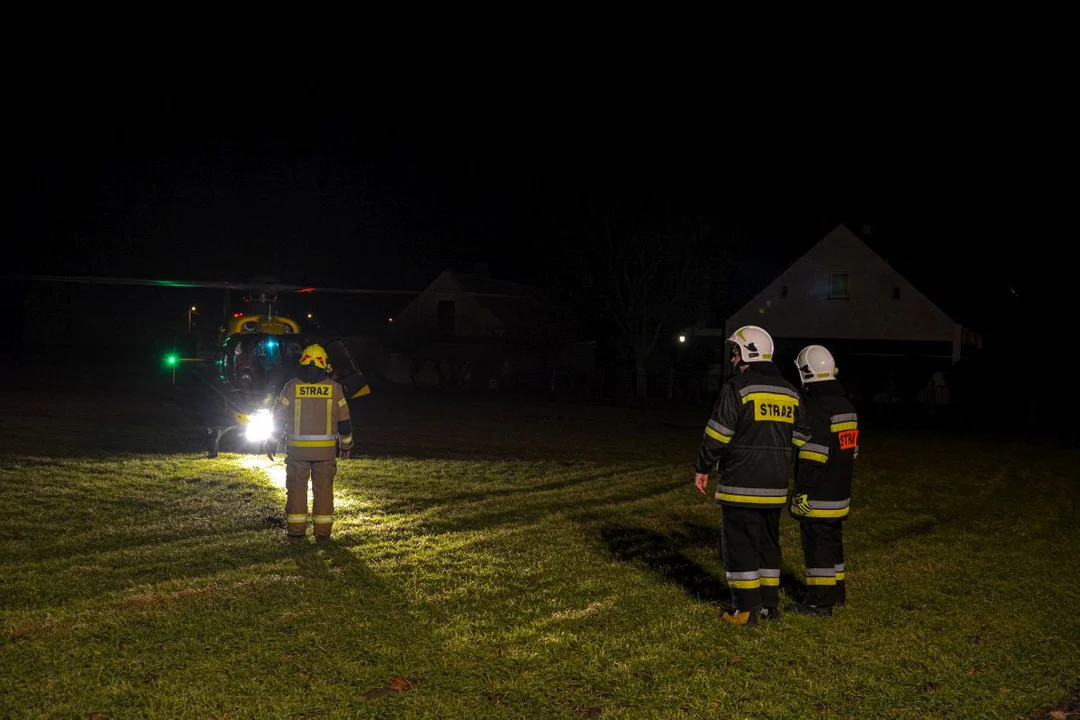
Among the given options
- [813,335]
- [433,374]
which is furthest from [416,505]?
[433,374]

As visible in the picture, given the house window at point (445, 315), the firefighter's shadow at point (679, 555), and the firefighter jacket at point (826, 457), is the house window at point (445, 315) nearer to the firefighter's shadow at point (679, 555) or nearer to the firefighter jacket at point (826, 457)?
the firefighter's shadow at point (679, 555)

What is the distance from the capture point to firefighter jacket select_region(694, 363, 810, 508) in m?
6.34

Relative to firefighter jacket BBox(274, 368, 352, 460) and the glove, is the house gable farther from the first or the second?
the glove

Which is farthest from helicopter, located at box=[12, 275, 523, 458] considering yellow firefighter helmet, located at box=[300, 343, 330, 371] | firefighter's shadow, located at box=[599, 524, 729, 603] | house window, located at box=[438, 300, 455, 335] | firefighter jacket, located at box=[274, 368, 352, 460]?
house window, located at box=[438, 300, 455, 335]

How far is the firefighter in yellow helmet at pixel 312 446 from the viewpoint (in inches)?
347

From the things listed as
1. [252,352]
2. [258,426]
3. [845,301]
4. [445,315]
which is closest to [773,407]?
[258,426]

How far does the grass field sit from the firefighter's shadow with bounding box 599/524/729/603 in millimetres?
44

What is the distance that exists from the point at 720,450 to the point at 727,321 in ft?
110

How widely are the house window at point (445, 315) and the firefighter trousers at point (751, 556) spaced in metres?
42.5

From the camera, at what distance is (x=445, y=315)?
48.4 m

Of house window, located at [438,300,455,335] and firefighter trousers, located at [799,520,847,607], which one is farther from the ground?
house window, located at [438,300,455,335]

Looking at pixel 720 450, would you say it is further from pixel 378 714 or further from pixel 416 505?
pixel 416 505

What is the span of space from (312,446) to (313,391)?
556 mm

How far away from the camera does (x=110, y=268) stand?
49938 mm
